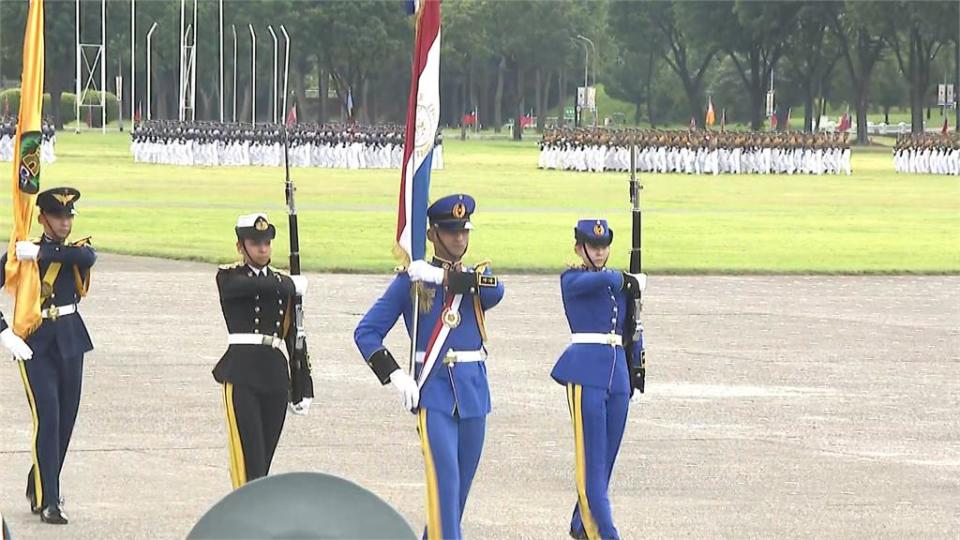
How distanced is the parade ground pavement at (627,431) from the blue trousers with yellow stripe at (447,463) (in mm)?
1375

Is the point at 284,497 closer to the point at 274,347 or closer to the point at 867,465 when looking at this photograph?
the point at 274,347

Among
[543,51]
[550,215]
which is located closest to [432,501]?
[550,215]

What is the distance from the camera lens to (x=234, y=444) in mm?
9242

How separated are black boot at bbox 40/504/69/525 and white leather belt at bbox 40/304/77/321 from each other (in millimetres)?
973

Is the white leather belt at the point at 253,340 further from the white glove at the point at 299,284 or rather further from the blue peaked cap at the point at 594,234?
the blue peaked cap at the point at 594,234

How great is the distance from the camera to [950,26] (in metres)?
88.0

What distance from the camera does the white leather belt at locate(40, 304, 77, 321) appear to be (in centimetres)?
1047

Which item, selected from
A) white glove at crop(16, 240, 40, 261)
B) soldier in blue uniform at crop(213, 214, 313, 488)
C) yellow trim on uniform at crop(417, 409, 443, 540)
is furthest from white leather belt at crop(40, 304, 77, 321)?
yellow trim on uniform at crop(417, 409, 443, 540)

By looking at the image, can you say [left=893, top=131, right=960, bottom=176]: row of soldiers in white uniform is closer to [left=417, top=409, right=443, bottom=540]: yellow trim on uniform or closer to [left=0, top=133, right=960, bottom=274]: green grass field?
[left=0, top=133, right=960, bottom=274]: green grass field

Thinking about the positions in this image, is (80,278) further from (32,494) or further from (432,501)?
(432,501)

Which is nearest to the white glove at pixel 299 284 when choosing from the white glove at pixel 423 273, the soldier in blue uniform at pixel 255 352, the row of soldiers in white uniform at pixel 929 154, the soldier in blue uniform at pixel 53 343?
the soldier in blue uniform at pixel 255 352

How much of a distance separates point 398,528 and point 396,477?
6.66 m

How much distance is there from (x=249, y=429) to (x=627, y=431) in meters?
4.54

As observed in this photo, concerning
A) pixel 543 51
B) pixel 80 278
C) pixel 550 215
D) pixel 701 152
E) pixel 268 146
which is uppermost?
pixel 543 51
